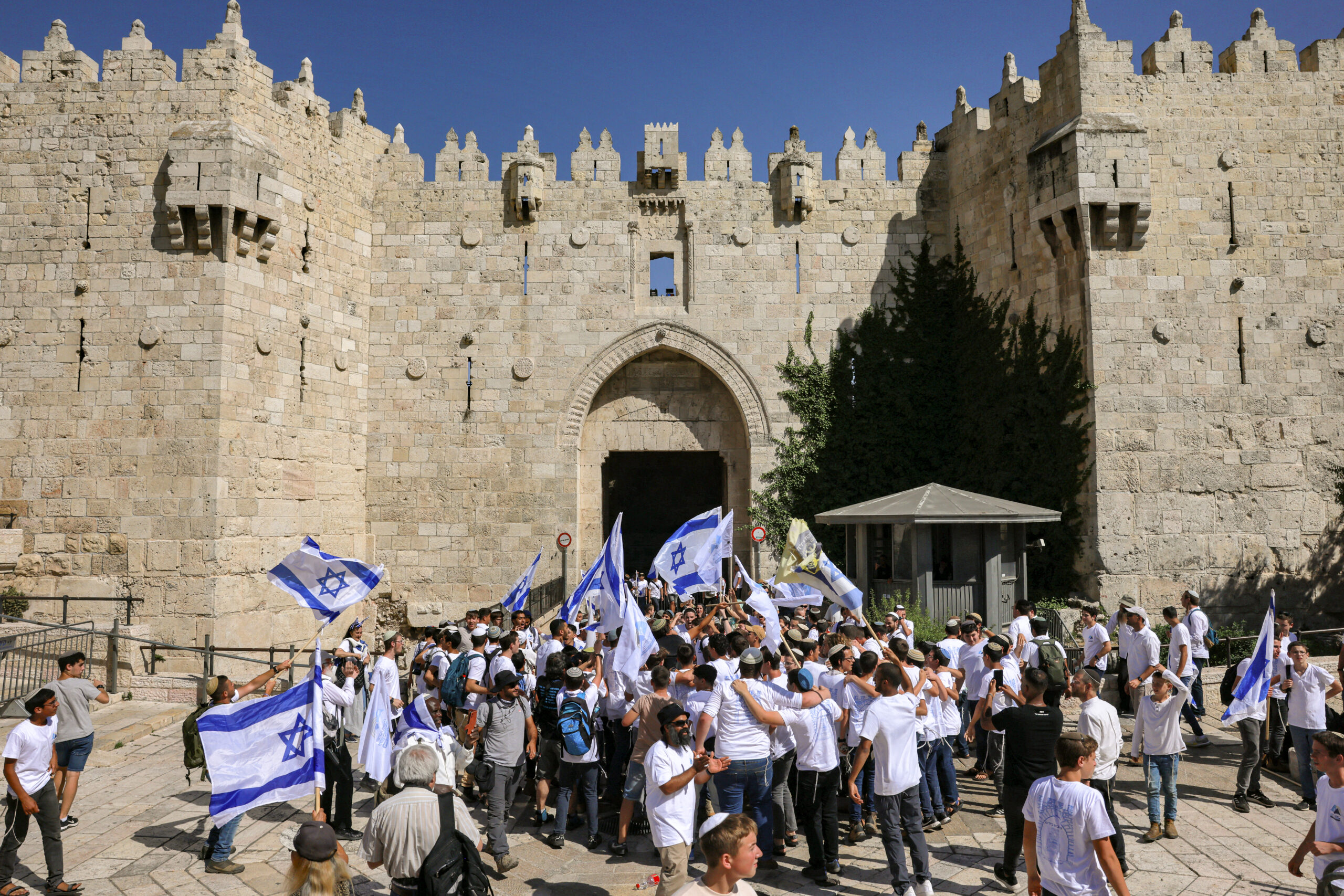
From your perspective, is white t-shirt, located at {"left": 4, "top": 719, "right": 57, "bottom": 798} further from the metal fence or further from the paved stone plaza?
the metal fence

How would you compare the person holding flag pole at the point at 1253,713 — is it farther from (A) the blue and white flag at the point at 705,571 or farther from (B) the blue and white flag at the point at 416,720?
(B) the blue and white flag at the point at 416,720

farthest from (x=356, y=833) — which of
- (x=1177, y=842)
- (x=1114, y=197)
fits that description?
(x=1114, y=197)

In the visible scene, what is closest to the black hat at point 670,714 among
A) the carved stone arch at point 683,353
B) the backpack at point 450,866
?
the backpack at point 450,866

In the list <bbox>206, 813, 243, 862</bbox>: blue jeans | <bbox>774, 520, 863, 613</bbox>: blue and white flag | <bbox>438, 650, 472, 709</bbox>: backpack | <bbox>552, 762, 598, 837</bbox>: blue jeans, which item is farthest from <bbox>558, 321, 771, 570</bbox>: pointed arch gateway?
<bbox>206, 813, 243, 862</bbox>: blue jeans

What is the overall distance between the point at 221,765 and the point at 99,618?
10.1 metres

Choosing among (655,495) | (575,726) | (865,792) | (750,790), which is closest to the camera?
(750,790)

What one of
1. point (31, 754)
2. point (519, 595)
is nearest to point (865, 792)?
point (519, 595)

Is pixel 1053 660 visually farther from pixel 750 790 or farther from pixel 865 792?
pixel 750 790

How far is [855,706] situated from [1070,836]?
227 centimetres

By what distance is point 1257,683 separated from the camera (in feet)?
24.9

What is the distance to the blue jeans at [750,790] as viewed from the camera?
5863 millimetres

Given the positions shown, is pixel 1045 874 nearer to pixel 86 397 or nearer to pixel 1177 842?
pixel 1177 842

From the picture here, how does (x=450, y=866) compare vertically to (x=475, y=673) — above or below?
below

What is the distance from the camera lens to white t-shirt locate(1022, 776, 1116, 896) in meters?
4.12
